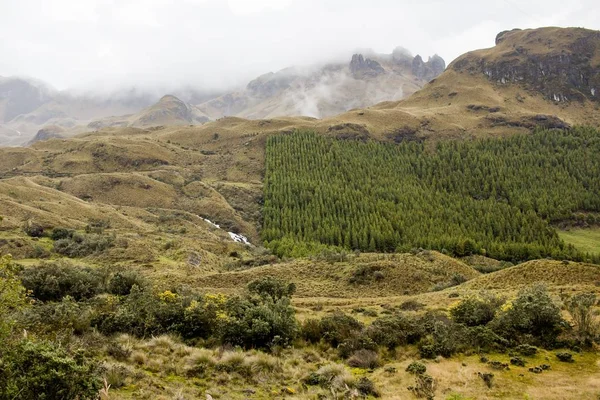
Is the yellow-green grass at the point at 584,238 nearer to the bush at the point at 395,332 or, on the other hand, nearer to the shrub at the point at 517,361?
the bush at the point at 395,332

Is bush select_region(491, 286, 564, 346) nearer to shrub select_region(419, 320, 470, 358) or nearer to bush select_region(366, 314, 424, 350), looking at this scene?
shrub select_region(419, 320, 470, 358)

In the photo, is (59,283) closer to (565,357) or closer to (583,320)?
(565,357)

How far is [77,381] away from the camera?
10.5m

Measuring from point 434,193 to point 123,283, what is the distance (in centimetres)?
10598

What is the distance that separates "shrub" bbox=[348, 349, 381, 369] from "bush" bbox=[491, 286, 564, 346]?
688cm

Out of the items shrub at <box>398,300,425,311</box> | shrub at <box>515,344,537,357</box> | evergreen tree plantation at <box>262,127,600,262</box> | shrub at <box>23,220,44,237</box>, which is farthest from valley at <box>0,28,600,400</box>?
evergreen tree plantation at <box>262,127,600,262</box>

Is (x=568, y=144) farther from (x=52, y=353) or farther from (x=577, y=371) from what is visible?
(x=52, y=353)

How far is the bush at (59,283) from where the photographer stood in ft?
92.2

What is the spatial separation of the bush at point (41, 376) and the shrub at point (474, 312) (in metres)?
19.0

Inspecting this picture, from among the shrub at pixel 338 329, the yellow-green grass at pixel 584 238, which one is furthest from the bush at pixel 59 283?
the yellow-green grass at pixel 584 238

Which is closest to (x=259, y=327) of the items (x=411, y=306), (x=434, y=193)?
(x=411, y=306)

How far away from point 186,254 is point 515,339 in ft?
150

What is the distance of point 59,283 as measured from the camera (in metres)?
29.2

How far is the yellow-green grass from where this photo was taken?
88562mm
